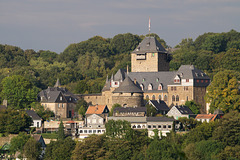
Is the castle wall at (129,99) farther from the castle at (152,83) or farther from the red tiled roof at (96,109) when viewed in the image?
the red tiled roof at (96,109)

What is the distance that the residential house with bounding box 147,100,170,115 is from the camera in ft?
279

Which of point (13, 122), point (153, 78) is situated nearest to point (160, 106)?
point (153, 78)

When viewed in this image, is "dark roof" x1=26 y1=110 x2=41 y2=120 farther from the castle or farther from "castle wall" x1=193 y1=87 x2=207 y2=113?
"castle wall" x1=193 y1=87 x2=207 y2=113

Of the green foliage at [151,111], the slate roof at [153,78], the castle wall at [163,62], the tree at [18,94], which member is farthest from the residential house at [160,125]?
the tree at [18,94]

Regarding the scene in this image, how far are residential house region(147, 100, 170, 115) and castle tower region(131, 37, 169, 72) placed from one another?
928 centimetres

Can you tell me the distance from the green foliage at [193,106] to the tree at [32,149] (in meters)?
18.1

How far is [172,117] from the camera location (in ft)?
263

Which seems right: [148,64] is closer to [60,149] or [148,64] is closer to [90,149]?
[60,149]

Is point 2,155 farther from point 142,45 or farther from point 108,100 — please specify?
point 142,45

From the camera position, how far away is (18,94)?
3674 inches

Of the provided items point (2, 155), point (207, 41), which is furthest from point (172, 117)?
point (207, 41)

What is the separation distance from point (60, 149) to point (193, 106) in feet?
58.6

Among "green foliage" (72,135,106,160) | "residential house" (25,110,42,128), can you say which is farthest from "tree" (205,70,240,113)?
"residential house" (25,110,42,128)

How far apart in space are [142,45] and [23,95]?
16.4 m
